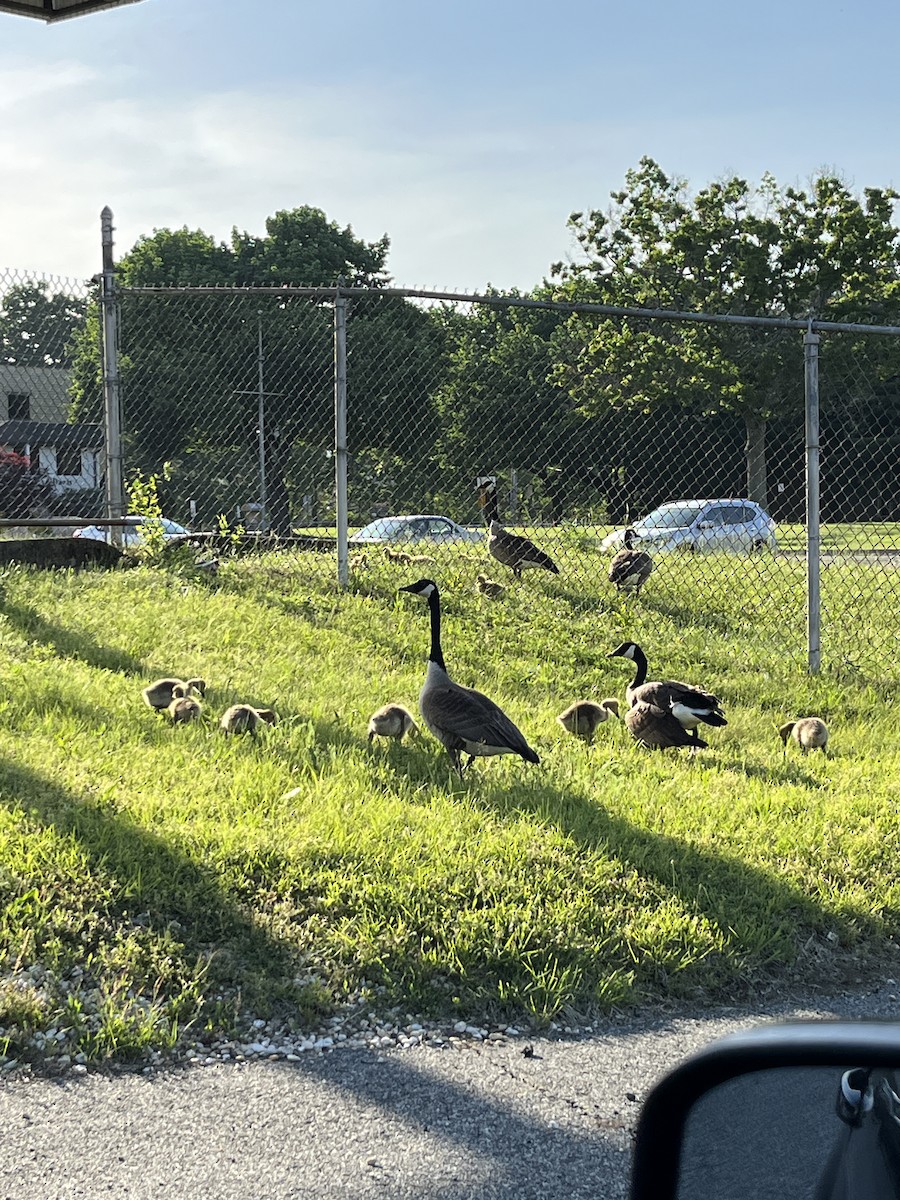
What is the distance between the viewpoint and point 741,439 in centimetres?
3397

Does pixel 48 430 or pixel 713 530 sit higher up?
pixel 48 430

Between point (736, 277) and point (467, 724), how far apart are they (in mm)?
40447

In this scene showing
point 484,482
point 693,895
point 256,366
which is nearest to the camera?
point 693,895

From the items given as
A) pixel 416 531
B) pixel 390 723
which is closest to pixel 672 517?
pixel 416 531

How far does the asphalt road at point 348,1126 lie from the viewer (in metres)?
3.32

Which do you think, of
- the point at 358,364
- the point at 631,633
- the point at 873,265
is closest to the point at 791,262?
the point at 873,265

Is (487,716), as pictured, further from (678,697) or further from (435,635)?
(678,697)

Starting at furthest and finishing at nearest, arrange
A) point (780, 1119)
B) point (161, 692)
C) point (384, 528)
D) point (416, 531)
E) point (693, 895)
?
point (384, 528)
point (416, 531)
point (161, 692)
point (693, 895)
point (780, 1119)

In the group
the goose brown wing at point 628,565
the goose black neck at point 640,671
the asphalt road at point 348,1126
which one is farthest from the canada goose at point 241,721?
the goose brown wing at point 628,565

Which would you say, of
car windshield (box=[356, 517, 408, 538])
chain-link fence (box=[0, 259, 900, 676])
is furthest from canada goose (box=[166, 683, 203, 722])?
car windshield (box=[356, 517, 408, 538])

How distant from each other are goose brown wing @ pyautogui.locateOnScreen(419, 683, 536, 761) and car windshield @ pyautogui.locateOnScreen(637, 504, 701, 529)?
27.9ft

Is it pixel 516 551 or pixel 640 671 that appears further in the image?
pixel 516 551

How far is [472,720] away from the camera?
676 centimetres

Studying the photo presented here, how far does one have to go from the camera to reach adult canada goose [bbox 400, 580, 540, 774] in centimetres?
668
